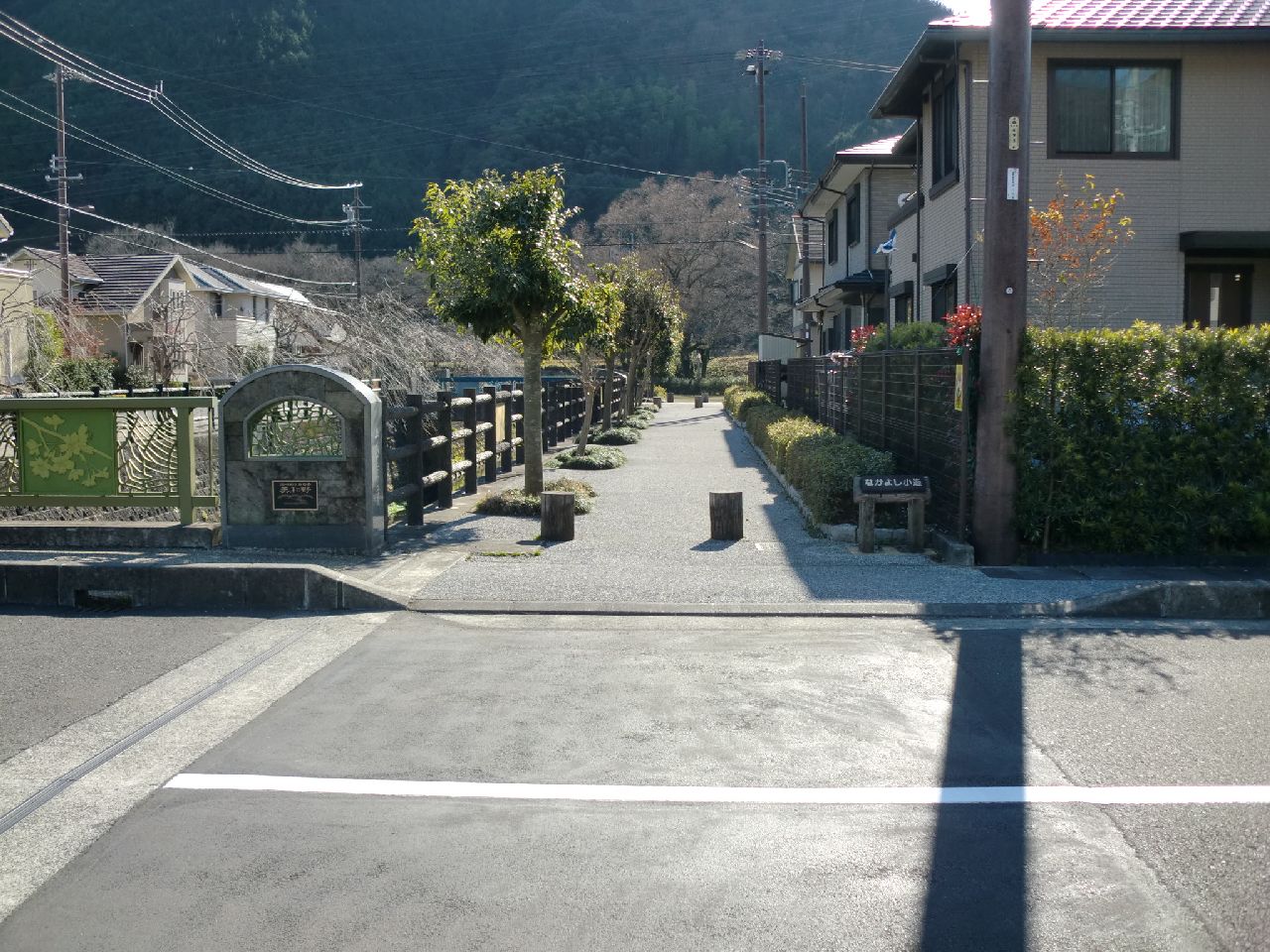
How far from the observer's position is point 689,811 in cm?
484

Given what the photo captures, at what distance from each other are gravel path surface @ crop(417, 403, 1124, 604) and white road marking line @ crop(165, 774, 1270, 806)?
3860 millimetres

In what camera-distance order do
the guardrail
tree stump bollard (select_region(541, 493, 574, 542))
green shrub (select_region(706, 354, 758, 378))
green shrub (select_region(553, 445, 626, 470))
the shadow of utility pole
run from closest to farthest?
the shadow of utility pole → tree stump bollard (select_region(541, 493, 574, 542)) → the guardrail → green shrub (select_region(553, 445, 626, 470)) → green shrub (select_region(706, 354, 758, 378))

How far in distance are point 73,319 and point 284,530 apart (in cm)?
2857

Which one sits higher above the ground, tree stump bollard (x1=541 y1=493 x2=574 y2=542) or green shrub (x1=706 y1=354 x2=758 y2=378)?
green shrub (x1=706 y1=354 x2=758 y2=378)

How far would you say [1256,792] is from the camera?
4.96m

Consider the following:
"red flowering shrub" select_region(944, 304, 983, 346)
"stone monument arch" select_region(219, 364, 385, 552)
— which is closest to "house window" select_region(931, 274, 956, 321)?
"red flowering shrub" select_region(944, 304, 983, 346)

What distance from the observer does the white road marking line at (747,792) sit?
4934 millimetres

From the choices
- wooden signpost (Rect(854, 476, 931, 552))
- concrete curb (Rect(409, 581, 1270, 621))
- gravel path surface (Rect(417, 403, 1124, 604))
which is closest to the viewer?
concrete curb (Rect(409, 581, 1270, 621))

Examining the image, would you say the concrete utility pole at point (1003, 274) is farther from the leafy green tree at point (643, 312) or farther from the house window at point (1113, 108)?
the leafy green tree at point (643, 312)

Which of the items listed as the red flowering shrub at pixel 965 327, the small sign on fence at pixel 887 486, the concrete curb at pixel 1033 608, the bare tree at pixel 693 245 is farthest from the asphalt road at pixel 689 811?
the bare tree at pixel 693 245

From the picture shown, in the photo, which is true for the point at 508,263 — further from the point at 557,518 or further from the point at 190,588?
the point at 190,588

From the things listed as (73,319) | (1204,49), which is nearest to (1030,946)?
(1204,49)

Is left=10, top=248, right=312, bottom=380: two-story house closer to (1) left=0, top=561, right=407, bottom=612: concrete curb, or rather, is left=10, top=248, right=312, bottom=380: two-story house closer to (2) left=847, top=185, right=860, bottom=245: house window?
(2) left=847, top=185, right=860, bottom=245: house window

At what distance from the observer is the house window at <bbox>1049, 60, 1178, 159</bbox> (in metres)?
16.8
